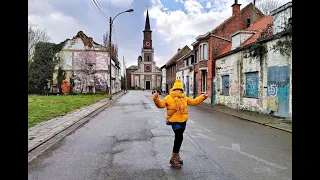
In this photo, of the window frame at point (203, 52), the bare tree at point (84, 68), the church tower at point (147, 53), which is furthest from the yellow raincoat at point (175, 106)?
the church tower at point (147, 53)

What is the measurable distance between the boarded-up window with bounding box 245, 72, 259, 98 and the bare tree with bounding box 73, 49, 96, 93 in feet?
108

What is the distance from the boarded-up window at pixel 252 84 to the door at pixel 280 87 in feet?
5.96

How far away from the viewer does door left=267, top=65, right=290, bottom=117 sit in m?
14.2

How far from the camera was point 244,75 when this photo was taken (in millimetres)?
19969

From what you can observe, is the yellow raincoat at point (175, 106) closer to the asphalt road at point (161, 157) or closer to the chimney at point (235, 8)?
the asphalt road at point (161, 157)

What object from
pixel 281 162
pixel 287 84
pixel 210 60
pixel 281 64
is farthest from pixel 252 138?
pixel 210 60

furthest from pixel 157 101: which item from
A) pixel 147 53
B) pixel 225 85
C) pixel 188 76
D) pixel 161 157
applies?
pixel 147 53

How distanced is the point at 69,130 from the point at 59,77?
122ft

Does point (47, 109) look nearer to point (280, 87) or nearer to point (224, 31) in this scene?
point (280, 87)

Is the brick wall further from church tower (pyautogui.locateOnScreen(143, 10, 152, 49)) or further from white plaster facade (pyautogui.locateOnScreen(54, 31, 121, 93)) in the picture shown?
church tower (pyautogui.locateOnScreen(143, 10, 152, 49))

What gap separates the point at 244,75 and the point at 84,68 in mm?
32646

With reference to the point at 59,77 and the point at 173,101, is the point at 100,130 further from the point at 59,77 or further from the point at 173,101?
the point at 59,77
